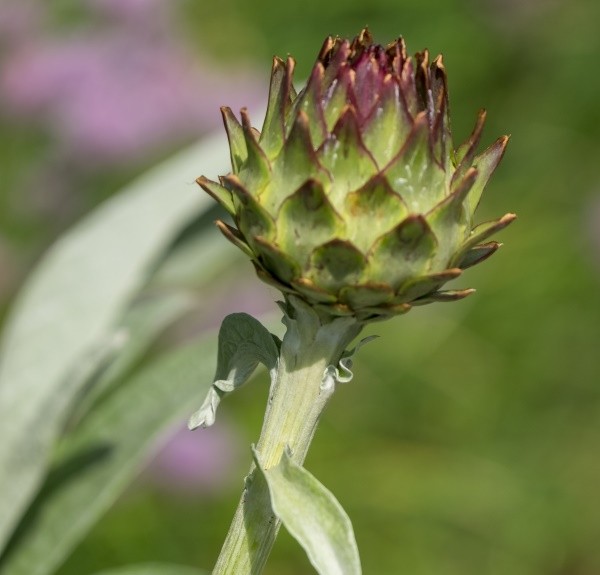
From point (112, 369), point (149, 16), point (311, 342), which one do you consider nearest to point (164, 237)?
point (112, 369)

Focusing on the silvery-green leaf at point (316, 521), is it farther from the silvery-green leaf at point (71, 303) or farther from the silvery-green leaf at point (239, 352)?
the silvery-green leaf at point (71, 303)

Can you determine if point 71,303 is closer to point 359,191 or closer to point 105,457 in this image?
point 105,457

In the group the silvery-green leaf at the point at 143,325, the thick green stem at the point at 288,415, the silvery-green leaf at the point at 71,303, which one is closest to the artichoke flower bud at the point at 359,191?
the thick green stem at the point at 288,415

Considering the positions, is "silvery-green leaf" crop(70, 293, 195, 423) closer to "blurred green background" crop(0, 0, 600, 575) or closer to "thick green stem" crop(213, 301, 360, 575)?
"thick green stem" crop(213, 301, 360, 575)

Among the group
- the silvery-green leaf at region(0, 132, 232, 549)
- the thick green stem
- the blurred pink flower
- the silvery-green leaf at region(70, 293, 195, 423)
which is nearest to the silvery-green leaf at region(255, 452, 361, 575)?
the thick green stem

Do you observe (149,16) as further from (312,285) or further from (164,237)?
(312,285)

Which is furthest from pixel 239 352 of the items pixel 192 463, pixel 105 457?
pixel 192 463
